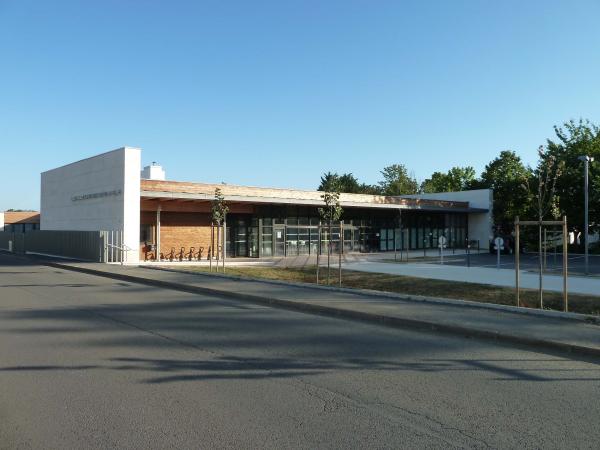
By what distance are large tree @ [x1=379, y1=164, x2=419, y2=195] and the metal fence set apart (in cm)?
6122

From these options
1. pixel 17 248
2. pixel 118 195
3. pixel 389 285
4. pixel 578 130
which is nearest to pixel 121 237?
pixel 118 195

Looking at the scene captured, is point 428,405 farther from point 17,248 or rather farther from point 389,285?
point 17,248

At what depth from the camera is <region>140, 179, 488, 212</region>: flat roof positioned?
1094 inches

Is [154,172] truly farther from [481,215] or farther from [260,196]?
[481,215]

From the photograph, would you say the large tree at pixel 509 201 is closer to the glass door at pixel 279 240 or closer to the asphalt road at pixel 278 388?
the glass door at pixel 279 240

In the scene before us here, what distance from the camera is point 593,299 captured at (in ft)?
42.1

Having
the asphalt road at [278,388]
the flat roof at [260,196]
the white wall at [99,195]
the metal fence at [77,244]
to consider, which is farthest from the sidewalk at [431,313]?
the flat roof at [260,196]

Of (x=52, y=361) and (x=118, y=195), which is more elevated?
(x=118, y=195)

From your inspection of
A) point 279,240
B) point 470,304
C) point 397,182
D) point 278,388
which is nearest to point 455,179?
point 397,182

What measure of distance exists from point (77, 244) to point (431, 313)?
2528cm

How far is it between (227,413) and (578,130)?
4794 cm

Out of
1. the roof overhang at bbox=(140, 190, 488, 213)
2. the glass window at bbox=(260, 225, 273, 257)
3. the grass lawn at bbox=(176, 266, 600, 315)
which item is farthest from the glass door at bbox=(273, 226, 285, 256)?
the grass lawn at bbox=(176, 266, 600, 315)

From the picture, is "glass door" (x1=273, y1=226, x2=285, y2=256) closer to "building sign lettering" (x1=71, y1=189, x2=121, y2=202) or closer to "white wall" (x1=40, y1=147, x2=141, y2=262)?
"white wall" (x1=40, y1=147, x2=141, y2=262)

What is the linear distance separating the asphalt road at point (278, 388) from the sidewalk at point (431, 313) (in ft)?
1.42
